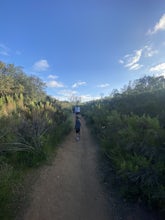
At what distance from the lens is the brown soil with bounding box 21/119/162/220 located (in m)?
2.83

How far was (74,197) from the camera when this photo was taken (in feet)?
11.1

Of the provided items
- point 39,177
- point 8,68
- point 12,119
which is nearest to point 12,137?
point 12,119

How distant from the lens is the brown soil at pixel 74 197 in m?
2.83

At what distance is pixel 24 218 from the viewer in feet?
8.93

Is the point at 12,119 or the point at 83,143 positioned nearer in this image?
the point at 12,119

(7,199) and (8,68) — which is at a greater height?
(8,68)

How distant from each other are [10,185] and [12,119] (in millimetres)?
2555

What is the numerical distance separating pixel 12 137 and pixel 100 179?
141 inches

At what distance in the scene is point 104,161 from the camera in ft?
17.1

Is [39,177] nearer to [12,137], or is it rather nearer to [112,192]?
[12,137]

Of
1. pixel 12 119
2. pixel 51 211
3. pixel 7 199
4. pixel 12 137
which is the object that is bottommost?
pixel 51 211

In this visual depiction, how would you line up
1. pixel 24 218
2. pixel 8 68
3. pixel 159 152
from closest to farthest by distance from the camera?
pixel 24 218 < pixel 159 152 < pixel 8 68

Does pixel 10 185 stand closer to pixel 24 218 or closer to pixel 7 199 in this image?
pixel 7 199

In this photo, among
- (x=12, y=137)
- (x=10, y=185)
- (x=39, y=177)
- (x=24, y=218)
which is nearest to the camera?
(x=24, y=218)
